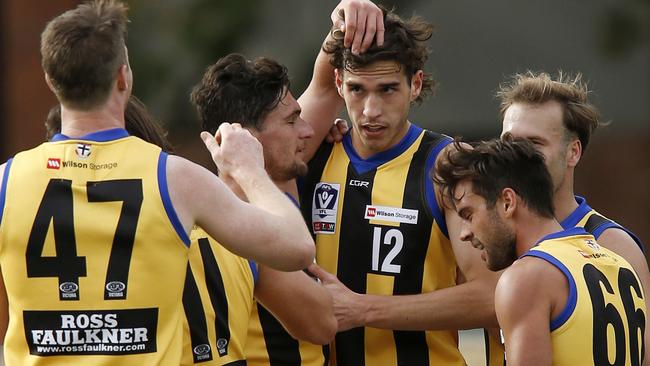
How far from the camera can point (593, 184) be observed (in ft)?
56.5

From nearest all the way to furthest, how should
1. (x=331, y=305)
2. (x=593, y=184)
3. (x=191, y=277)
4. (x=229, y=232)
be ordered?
1. (x=229, y=232)
2. (x=191, y=277)
3. (x=331, y=305)
4. (x=593, y=184)

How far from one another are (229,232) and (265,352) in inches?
51.3

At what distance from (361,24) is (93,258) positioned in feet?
6.59

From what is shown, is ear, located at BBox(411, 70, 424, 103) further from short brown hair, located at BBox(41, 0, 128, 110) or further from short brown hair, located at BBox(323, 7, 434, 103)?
short brown hair, located at BBox(41, 0, 128, 110)

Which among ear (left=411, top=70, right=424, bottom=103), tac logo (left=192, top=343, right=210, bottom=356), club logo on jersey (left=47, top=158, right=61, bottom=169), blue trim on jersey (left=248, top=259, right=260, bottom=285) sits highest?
ear (left=411, top=70, right=424, bottom=103)

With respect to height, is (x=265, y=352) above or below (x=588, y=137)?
below

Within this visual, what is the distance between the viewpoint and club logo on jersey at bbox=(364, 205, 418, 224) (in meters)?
5.36

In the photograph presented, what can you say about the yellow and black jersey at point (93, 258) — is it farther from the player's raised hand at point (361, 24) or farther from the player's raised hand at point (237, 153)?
the player's raised hand at point (361, 24)

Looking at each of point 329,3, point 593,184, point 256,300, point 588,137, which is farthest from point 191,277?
point 593,184

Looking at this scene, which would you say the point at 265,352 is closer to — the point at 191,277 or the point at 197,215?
the point at 191,277

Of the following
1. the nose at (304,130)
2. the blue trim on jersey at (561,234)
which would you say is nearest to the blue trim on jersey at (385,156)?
the nose at (304,130)

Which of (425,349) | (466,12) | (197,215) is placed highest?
(466,12)

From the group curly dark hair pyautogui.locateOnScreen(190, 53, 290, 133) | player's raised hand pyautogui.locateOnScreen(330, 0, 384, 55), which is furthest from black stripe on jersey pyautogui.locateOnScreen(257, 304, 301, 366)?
player's raised hand pyautogui.locateOnScreen(330, 0, 384, 55)

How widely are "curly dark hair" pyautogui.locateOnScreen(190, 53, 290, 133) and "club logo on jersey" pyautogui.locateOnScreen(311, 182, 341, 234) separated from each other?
65 centimetres
